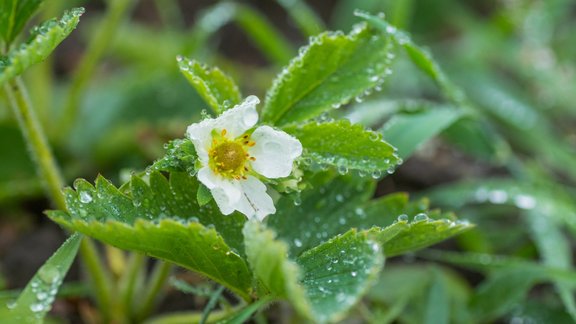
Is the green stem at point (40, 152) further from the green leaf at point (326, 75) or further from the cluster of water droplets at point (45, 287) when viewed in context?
the green leaf at point (326, 75)

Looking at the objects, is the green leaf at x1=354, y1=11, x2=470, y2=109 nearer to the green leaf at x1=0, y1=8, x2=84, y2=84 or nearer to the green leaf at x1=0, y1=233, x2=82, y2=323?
the green leaf at x1=0, y1=8, x2=84, y2=84

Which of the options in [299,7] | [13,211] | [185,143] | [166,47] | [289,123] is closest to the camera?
[185,143]

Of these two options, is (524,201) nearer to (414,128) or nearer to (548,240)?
(548,240)

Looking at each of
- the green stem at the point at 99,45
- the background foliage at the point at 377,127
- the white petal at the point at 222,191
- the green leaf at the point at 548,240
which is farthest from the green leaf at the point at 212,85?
the green leaf at the point at 548,240

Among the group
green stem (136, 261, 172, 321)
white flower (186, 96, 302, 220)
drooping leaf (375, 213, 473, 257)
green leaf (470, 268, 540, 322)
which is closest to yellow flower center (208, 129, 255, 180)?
white flower (186, 96, 302, 220)

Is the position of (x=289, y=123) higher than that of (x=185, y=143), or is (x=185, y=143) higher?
(x=289, y=123)

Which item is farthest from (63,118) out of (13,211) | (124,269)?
(124,269)

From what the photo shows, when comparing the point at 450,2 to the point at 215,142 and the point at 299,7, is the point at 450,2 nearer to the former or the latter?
the point at 299,7
